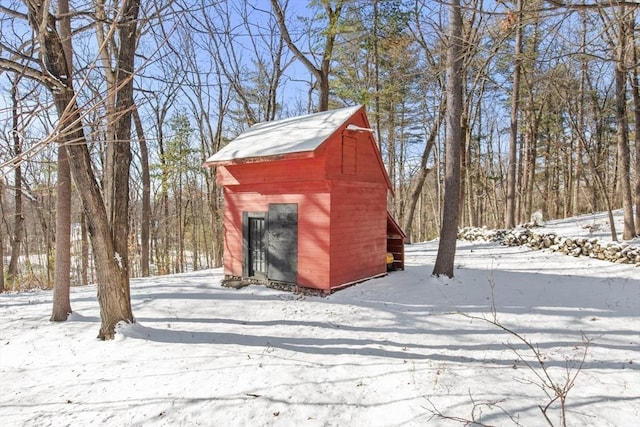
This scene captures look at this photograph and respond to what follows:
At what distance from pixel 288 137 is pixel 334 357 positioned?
5.37 m

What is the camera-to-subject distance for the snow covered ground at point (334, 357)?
328 centimetres

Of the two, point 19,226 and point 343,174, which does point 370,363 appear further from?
point 19,226

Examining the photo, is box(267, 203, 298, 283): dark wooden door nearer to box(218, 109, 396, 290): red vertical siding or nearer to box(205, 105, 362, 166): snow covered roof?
box(218, 109, 396, 290): red vertical siding

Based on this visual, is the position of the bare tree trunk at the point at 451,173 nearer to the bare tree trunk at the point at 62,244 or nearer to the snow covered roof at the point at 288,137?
the snow covered roof at the point at 288,137

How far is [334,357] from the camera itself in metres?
4.46

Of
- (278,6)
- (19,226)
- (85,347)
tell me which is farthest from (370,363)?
(19,226)

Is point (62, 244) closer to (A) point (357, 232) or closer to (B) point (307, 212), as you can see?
(B) point (307, 212)

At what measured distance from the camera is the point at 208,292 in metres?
7.93

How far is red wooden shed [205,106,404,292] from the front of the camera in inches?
298

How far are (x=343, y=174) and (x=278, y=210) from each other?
169 cm

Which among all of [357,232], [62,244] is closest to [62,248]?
[62,244]

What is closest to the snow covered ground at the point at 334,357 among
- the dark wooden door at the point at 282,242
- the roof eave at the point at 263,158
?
the dark wooden door at the point at 282,242

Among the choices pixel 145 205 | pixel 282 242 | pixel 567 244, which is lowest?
pixel 567 244

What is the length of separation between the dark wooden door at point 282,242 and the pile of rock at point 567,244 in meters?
7.83
